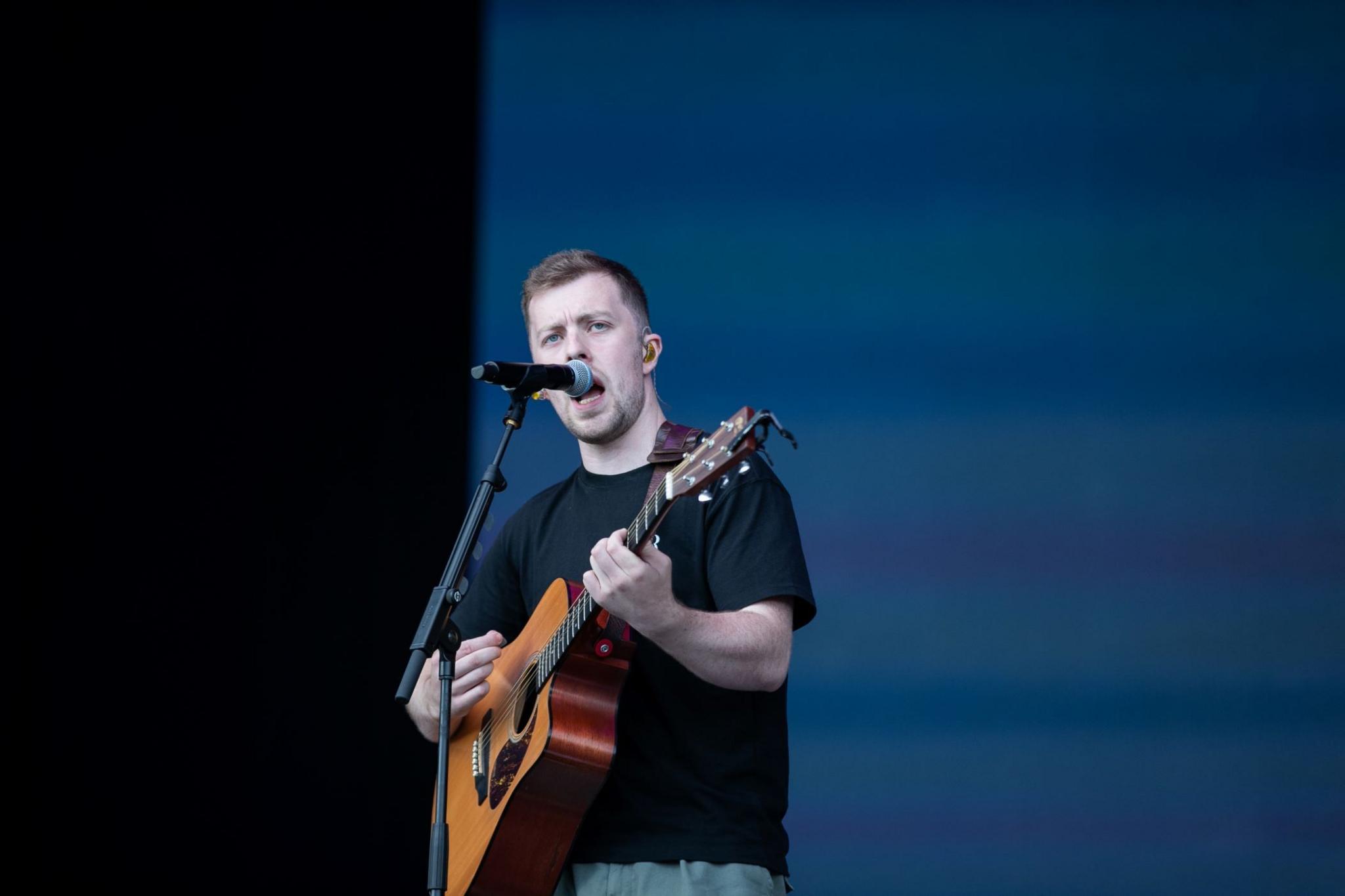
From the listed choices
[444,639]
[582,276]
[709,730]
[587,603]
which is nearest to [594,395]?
[582,276]

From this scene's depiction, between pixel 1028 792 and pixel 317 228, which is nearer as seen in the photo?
pixel 1028 792

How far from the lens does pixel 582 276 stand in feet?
9.09

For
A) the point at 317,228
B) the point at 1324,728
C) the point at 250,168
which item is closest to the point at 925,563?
the point at 1324,728

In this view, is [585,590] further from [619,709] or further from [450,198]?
[450,198]

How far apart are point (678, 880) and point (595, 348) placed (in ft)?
3.61

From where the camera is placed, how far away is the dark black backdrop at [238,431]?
3904 millimetres

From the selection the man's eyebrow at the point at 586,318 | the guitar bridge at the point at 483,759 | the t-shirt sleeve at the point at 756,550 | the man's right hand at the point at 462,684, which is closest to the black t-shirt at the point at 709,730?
the t-shirt sleeve at the point at 756,550

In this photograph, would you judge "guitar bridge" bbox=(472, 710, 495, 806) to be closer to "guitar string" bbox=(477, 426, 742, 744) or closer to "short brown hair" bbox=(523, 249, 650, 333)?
"guitar string" bbox=(477, 426, 742, 744)

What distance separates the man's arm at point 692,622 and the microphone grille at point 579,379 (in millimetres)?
396

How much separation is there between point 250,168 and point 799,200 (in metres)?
1.86

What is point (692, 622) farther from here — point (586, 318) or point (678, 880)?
point (586, 318)

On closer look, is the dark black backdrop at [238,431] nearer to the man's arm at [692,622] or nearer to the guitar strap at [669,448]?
the guitar strap at [669,448]

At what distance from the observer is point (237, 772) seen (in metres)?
3.95

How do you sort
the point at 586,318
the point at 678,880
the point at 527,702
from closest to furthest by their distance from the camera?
the point at 678,880, the point at 527,702, the point at 586,318
